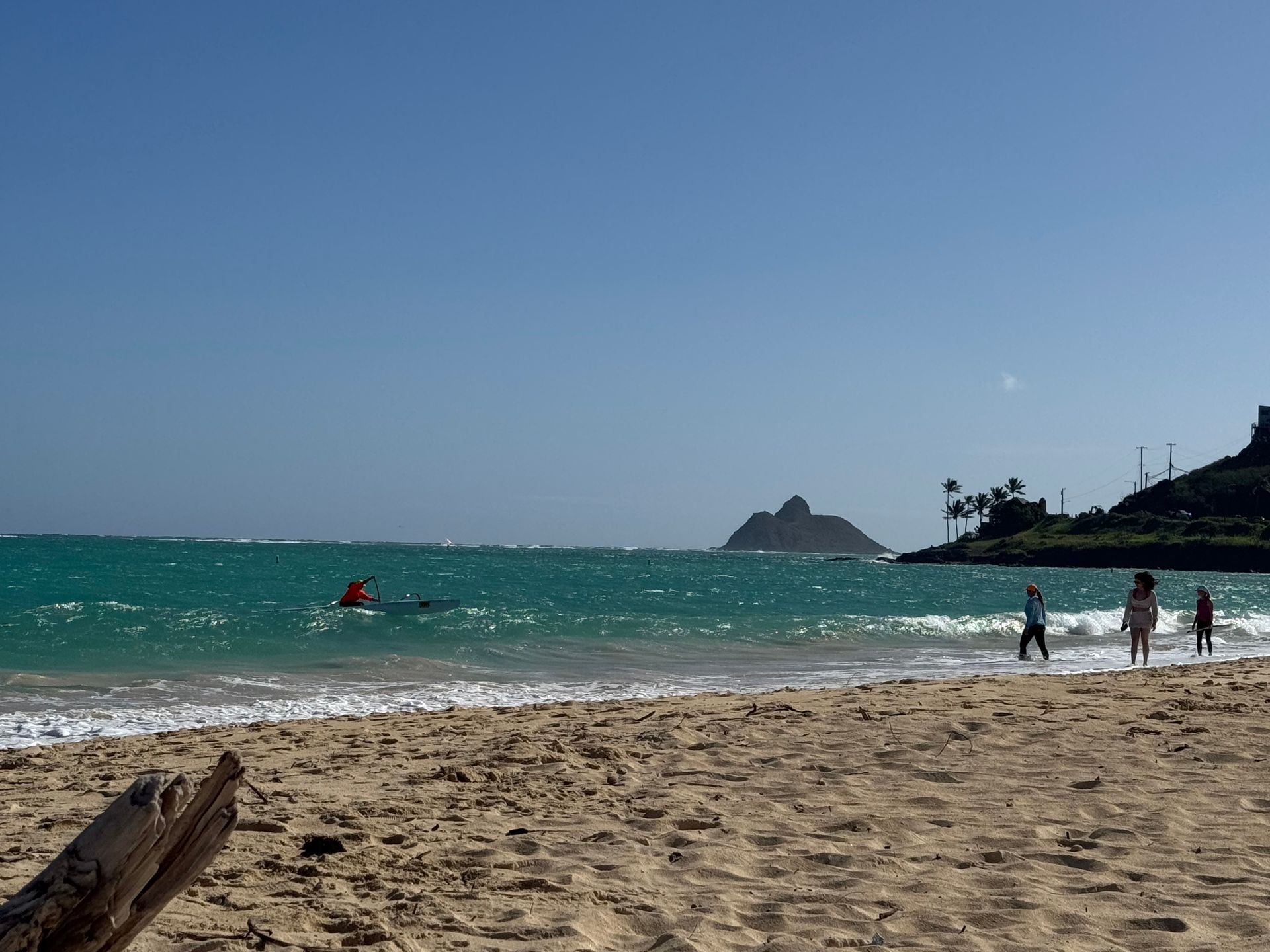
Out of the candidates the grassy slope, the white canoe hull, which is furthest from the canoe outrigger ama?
the grassy slope

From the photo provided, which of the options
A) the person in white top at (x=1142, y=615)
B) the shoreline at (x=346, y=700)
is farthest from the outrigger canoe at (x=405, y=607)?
the person in white top at (x=1142, y=615)

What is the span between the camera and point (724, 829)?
6363 millimetres

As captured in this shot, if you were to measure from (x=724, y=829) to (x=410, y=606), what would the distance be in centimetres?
2390

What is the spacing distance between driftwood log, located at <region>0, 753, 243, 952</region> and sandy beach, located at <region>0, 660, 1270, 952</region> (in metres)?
1.66

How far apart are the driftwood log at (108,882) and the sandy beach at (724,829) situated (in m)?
1.66

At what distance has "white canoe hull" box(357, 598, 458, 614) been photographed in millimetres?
28922

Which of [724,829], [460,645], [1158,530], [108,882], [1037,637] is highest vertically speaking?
[1158,530]

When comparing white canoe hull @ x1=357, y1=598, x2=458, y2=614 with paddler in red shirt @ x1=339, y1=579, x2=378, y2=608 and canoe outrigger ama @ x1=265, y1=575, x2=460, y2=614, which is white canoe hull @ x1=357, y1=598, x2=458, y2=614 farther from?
paddler in red shirt @ x1=339, y1=579, x2=378, y2=608

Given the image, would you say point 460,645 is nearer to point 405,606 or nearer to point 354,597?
point 405,606

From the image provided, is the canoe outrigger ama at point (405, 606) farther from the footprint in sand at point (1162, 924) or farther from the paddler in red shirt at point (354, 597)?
the footprint in sand at point (1162, 924)

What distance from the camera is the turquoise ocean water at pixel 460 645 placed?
14234 mm

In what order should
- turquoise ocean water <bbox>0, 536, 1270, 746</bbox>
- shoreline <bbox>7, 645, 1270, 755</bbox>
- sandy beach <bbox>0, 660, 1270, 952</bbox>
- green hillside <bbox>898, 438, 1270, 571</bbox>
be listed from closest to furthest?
sandy beach <bbox>0, 660, 1270, 952</bbox> → shoreline <bbox>7, 645, 1270, 755</bbox> → turquoise ocean water <bbox>0, 536, 1270, 746</bbox> → green hillside <bbox>898, 438, 1270, 571</bbox>

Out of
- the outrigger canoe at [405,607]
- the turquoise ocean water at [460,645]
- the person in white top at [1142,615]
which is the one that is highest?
the person in white top at [1142,615]

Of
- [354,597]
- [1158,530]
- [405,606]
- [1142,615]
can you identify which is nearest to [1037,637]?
[1142,615]
